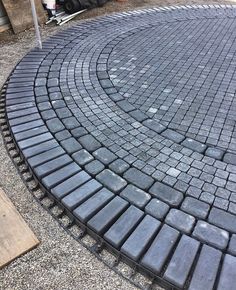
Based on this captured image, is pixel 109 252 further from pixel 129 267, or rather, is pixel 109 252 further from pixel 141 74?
pixel 141 74

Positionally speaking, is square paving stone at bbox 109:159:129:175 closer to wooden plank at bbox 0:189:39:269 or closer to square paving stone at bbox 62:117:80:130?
square paving stone at bbox 62:117:80:130

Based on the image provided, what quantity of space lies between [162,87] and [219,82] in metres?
0.79

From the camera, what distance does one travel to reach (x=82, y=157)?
289 cm

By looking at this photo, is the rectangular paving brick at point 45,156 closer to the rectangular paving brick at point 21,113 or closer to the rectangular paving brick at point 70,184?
the rectangular paving brick at point 70,184

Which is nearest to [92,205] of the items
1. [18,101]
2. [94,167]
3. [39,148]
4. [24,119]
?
[94,167]

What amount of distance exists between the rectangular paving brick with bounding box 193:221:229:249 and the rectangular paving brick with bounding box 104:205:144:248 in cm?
43

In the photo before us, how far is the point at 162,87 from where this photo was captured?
399 centimetres

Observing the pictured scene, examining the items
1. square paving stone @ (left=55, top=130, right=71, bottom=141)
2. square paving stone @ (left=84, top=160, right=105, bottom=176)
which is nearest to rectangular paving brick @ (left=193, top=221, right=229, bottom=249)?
square paving stone @ (left=84, top=160, right=105, bottom=176)

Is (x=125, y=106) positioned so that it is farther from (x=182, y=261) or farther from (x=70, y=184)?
(x=182, y=261)

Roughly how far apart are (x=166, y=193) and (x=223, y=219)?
48 cm

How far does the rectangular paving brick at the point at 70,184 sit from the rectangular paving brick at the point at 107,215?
339mm

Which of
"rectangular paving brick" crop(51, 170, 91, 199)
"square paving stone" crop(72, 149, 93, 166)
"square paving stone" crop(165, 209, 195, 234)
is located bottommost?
"square paving stone" crop(165, 209, 195, 234)

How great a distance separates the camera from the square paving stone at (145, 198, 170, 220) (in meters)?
2.39

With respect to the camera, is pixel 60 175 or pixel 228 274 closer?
pixel 228 274
